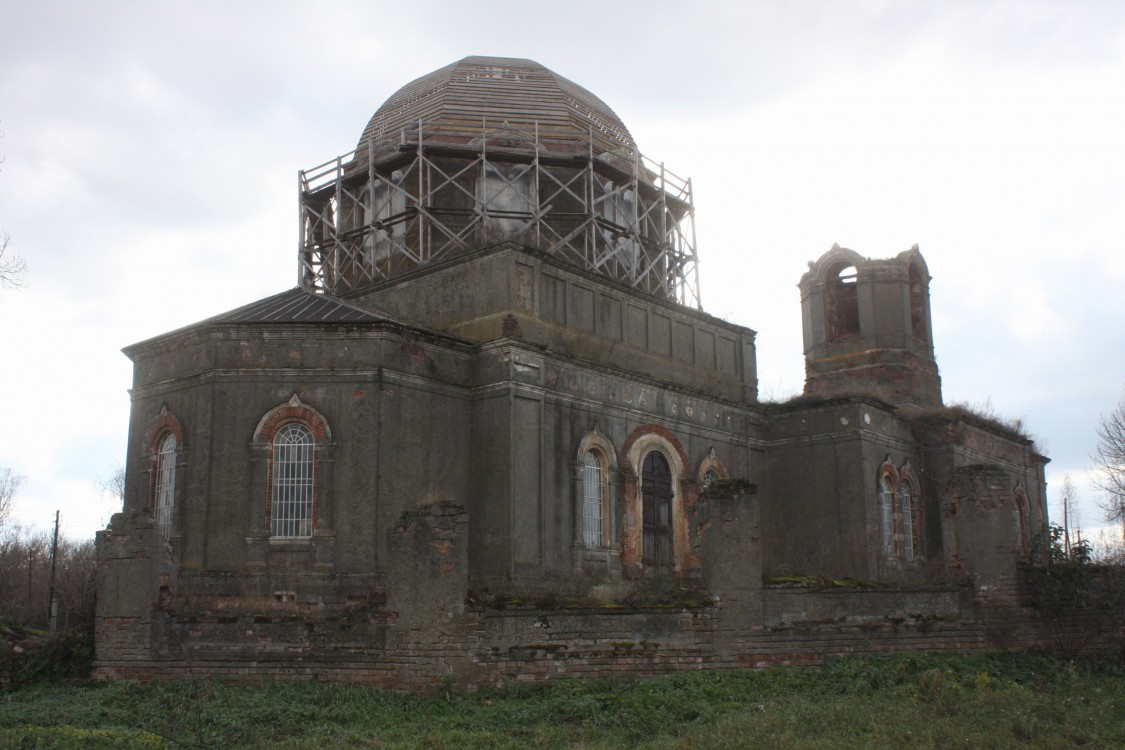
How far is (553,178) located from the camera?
24031mm

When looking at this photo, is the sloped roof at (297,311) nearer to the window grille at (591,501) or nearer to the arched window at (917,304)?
the window grille at (591,501)

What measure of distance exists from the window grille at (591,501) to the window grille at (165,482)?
7.49m

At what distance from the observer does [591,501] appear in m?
20.8

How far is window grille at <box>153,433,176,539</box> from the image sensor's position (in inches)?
740

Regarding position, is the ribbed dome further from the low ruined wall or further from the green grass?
the green grass

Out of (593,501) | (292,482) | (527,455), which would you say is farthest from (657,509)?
(292,482)

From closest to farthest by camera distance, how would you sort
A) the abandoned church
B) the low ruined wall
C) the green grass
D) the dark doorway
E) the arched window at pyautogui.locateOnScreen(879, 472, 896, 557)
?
the green grass, the low ruined wall, the abandoned church, the dark doorway, the arched window at pyautogui.locateOnScreen(879, 472, 896, 557)

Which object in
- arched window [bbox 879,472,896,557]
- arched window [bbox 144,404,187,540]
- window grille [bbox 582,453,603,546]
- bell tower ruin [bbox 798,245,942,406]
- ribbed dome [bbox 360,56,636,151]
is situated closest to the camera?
arched window [bbox 144,404,187,540]

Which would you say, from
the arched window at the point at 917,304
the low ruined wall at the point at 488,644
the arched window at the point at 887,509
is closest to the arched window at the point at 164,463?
the low ruined wall at the point at 488,644

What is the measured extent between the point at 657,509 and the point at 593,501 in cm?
198

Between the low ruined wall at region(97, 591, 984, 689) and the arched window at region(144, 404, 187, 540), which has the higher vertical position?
the arched window at region(144, 404, 187, 540)

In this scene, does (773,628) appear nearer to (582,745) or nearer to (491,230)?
(582,745)

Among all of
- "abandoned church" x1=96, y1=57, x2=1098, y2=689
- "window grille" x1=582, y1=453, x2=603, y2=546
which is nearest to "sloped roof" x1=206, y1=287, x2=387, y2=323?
"abandoned church" x1=96, y1=57, x2=1098, y2=689

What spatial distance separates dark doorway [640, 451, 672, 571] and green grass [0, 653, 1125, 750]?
7.28 meters
